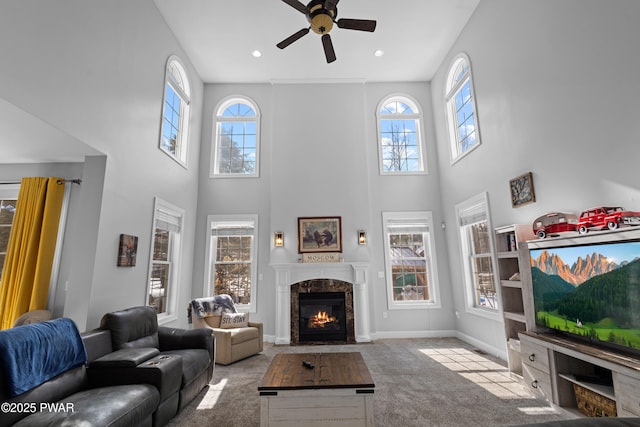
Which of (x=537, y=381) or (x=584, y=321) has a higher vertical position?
(x=584, y=321)

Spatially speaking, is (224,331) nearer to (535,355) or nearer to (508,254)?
(535,355)

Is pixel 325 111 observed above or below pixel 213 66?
below

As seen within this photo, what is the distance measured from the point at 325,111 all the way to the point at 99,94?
4.20 m

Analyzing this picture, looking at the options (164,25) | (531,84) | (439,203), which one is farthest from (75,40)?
(439,203)

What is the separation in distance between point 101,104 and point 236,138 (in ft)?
10.9

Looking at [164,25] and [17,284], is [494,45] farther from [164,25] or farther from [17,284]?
[17,284]

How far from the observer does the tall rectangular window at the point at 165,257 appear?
15.3 feet

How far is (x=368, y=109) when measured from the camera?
21.9 ft

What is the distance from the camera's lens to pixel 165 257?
16.5 feet

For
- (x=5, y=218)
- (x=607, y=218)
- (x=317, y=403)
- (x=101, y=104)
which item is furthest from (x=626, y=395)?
(x=5, y=218)

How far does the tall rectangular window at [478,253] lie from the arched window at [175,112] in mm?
5205

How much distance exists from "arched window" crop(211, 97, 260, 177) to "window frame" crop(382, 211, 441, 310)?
3.10m

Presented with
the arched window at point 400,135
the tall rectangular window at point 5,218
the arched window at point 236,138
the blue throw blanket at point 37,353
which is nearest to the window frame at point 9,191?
the tall rectangular window at point 5,218

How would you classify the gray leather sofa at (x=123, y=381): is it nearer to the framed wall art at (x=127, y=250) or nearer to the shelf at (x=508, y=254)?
the framed wall art at (x=127, y=250)
